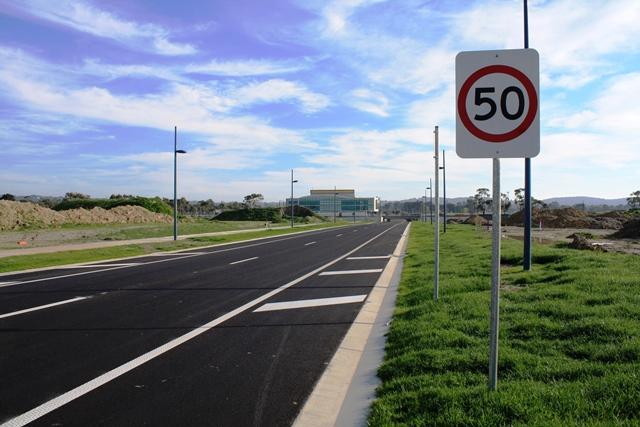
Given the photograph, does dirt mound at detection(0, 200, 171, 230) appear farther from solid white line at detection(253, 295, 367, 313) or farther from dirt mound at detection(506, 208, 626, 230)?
dirt mound at detection(506, 208, 626, 230)

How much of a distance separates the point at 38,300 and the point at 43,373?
5571mm

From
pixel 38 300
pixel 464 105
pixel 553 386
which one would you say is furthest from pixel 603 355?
pixel 38 300

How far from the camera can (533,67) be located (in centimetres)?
419

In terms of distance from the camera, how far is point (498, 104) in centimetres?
424

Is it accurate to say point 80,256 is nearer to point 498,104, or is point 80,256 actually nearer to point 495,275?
point 495,275

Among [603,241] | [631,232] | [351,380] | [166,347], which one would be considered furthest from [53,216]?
[351,380]

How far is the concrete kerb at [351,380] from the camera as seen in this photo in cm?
460

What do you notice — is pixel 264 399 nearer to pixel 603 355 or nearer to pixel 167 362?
pixel 167 362

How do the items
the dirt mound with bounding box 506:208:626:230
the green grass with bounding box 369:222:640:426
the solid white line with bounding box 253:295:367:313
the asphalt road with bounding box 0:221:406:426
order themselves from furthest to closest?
1. the dirt mound with bounding box 506:208:626:230
2. the solid white line with bounding box 253:295:367:313
3. the asphalt road with bounding box 0:221:406:426
4. the green grass with bounding box 369:222:640:426

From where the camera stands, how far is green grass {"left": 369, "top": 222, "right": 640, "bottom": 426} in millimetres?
4039

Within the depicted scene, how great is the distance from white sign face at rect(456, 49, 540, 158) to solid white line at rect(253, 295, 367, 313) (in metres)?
6.28

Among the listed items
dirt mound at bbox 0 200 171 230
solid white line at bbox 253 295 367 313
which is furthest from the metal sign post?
dirt mound at bbox 0 200 171 230

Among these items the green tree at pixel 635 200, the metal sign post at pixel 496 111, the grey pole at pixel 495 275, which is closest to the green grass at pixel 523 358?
the grey pole at pixel 495 275

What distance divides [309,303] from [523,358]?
5.53 metres
